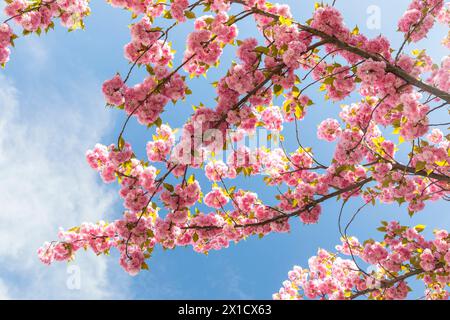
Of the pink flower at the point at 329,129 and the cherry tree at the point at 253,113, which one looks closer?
the cherry tree at the point at 253,113

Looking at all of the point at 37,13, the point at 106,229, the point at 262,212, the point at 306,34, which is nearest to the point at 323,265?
the point at 262,212

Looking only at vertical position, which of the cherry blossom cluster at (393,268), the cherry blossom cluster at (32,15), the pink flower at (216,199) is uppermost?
the cherry blossom cluster at (32,15)

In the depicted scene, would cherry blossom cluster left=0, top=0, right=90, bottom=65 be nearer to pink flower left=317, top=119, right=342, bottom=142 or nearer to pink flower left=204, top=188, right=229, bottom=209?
pink flower left=204, top=188, right=229, bottom=209

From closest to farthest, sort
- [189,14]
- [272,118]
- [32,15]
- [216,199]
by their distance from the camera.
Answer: [189,14], [32,15], [272,118], [216,199]

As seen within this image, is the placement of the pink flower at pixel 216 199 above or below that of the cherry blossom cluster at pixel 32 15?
below

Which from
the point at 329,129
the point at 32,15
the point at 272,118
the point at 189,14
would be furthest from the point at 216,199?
the point at 32,15

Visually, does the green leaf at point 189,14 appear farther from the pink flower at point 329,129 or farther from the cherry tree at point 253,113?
the pink flower at point 329,129

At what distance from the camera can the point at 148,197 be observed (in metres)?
4.92

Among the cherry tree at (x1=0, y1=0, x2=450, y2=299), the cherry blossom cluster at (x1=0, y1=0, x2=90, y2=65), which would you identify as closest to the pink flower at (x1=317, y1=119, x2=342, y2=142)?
the cherry tree at (x1=0, y1=0, x2=450, y2=299)

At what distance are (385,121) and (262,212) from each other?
2650 mm

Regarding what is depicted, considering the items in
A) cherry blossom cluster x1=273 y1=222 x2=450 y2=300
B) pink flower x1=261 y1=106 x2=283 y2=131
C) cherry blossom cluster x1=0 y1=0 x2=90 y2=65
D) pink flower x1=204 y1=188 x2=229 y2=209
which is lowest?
cherry blossom cluster x1=273 y1=222 x2=450 y2=300

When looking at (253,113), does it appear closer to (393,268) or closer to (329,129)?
(329,129)

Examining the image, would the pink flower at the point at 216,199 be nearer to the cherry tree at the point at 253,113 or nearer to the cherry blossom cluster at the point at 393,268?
the cherry tree at the point at 253,113

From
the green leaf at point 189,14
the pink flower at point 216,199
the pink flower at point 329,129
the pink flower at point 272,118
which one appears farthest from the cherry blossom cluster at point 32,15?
the pink flower at point 329,129
